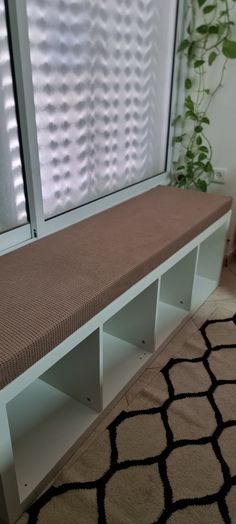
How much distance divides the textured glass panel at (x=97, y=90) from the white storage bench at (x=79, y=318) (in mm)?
198

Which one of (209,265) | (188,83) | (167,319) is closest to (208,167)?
(188,83)

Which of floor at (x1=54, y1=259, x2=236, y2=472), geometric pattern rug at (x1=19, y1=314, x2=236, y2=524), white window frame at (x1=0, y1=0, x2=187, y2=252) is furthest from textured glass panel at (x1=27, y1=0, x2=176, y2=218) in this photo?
geometric pattern rug at (x1=19, y1=314, x2=236, y2=524)

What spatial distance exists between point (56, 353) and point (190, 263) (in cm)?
92

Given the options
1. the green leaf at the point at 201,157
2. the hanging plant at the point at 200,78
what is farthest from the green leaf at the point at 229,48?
the green leaf at the point at 201,157

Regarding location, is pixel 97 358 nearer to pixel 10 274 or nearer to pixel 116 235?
pixel 10 274

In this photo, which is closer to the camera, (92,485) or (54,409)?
(92,485)

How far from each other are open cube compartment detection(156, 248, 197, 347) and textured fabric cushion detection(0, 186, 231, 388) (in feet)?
0.67

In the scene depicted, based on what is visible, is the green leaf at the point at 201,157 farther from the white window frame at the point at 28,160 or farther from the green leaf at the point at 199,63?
the white window frame at the point at 28,160

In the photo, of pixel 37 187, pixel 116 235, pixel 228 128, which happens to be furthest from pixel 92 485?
pixel 228 128

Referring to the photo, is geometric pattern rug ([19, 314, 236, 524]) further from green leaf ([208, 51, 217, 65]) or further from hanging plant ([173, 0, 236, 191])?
green leaf ([208, 51, 217, 65])

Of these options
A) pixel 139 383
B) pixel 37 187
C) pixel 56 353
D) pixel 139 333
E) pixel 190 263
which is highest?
pixel 37 187

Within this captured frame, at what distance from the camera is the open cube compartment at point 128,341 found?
1.47 meters

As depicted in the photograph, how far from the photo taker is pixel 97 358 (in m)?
1.21

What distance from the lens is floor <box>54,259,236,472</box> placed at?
135cm
